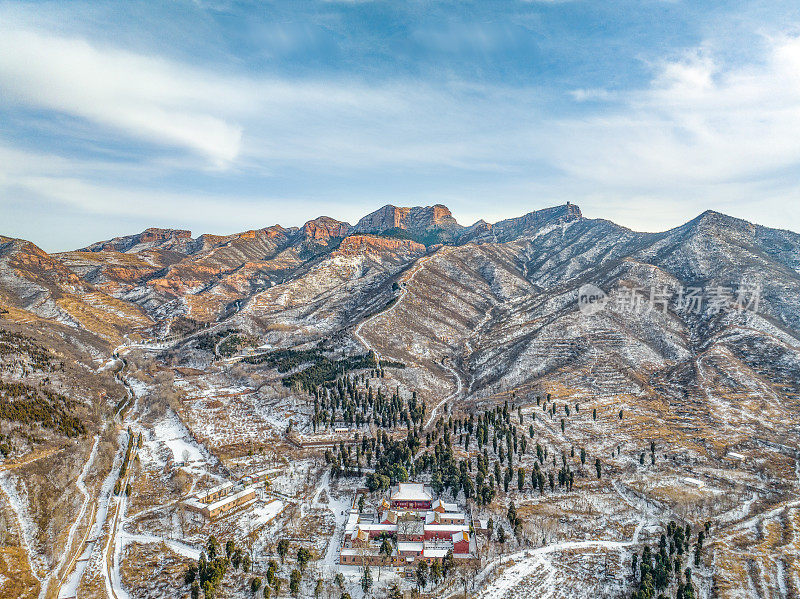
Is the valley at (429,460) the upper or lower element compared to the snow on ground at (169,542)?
upper

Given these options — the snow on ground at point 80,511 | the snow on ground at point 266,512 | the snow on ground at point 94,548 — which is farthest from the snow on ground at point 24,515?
the snow on ground at point 266,512

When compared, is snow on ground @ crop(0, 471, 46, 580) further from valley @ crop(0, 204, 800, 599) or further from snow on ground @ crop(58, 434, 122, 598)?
snow on ground @ crop(58, 434, 122, 598)

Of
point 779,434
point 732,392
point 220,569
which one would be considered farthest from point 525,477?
point 732,392

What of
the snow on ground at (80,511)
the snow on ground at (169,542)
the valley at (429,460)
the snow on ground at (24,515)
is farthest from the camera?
the snow on ground at (169,542)

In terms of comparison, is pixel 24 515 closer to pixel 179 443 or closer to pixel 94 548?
pixel 94 548

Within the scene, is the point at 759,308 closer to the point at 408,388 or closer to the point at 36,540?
the point at 408,388

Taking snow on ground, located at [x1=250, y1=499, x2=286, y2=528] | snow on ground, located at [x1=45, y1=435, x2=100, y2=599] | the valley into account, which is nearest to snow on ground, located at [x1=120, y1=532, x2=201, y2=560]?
the valley

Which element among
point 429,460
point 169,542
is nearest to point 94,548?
point 169,542

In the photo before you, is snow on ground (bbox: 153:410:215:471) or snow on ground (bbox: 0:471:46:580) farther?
snow on ground (bbox: 153:410:215:471)

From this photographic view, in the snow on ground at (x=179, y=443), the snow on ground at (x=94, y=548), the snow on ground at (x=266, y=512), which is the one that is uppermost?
the snow on ground at (x=179, y=443)

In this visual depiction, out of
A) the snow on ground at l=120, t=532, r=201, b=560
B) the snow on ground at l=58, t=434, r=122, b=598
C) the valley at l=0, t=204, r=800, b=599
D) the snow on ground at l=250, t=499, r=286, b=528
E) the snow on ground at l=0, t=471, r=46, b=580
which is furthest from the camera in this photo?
the snow on ground at l=250, t=499, r=286, b=528

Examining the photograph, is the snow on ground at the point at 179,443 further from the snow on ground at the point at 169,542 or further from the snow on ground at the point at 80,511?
the snow on ground at the point at 169,542
